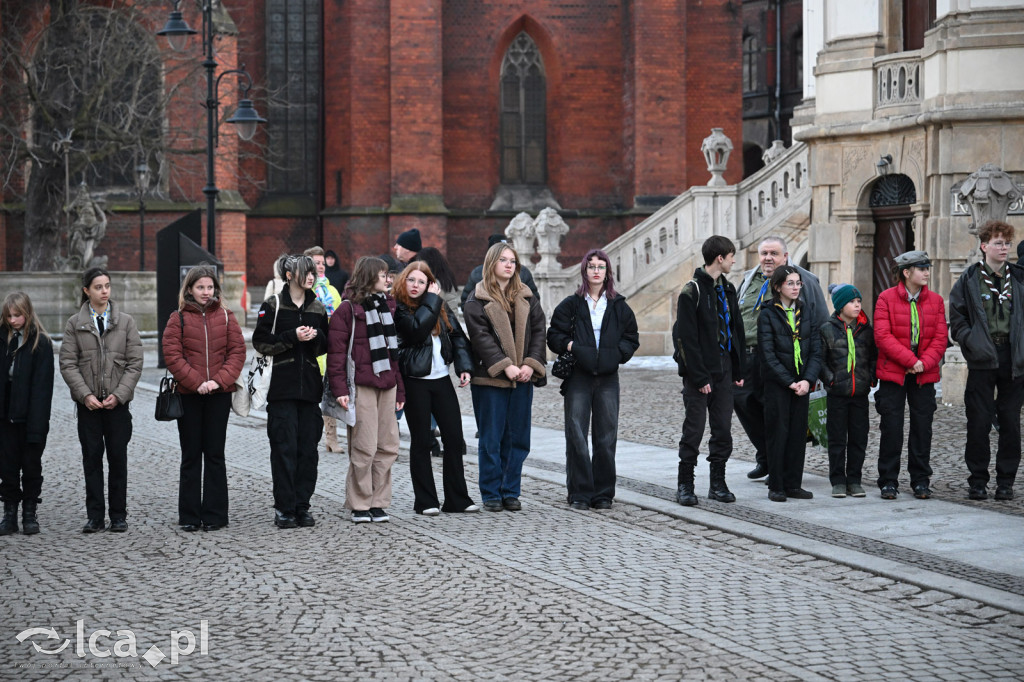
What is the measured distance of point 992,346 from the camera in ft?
31.7

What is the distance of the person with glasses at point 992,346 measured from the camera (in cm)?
964

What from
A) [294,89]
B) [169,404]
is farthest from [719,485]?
[294,89]

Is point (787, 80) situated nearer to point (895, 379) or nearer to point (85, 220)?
point (85, 220)

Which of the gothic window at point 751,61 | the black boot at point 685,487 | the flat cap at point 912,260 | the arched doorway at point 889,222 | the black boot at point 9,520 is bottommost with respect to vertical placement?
the black boot at point 9,520

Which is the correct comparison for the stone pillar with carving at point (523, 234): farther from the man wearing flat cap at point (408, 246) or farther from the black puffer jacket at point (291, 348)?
the black puffer jacket at point (291, 348)

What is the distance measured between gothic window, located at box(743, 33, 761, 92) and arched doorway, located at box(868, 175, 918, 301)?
33.5 meters

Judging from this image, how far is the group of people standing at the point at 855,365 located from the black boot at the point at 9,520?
14.3 ft

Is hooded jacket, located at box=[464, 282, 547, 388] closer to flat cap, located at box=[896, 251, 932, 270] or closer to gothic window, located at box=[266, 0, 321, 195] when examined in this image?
flat cap, located at box=[896, 251, 932, 270]

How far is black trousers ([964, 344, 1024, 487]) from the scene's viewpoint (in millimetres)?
9602

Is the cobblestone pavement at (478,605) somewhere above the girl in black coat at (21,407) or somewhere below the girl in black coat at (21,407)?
below

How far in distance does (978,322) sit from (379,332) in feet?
13.6

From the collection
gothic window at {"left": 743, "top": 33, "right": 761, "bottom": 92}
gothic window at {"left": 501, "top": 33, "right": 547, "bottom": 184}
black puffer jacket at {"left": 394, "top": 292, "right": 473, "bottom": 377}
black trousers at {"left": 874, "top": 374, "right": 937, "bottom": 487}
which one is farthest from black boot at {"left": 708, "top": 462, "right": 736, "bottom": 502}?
gothic window at {"left": 743, "top": 33, "right": 761, "bottom": 92}

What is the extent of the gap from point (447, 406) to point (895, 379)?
3110 mm

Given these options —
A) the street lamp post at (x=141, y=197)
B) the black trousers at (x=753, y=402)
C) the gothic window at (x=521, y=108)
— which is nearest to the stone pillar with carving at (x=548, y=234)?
the gothic window at (x=521, y=108)
